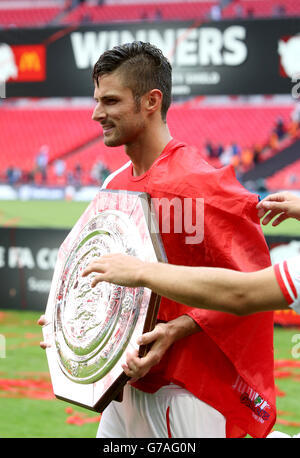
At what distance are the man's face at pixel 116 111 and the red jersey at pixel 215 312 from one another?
0.15 metres

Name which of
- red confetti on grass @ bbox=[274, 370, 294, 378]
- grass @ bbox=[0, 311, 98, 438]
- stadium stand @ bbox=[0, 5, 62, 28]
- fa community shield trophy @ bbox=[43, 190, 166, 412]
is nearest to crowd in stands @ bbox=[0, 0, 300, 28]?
stadium stand @ bbox=[0, 5, 62, 28]

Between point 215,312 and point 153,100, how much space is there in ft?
2.38

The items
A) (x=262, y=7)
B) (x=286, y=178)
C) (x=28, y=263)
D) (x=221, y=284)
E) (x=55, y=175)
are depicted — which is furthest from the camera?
(x=55, y=175)

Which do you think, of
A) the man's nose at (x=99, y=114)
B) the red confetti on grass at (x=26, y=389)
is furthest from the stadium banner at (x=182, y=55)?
the man's nose at (x=99, y=114)

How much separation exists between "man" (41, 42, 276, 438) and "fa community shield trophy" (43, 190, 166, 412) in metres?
0.08

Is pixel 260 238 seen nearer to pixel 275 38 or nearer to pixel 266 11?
pixel 275 38

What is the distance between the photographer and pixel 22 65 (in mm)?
6840

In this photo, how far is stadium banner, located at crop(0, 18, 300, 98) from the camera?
20.1 ft

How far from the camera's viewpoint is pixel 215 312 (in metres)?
1.98

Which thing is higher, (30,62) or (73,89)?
(30,62)

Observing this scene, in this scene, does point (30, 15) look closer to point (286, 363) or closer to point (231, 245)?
point (286, 363)

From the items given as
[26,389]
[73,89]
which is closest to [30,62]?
[73,89]
